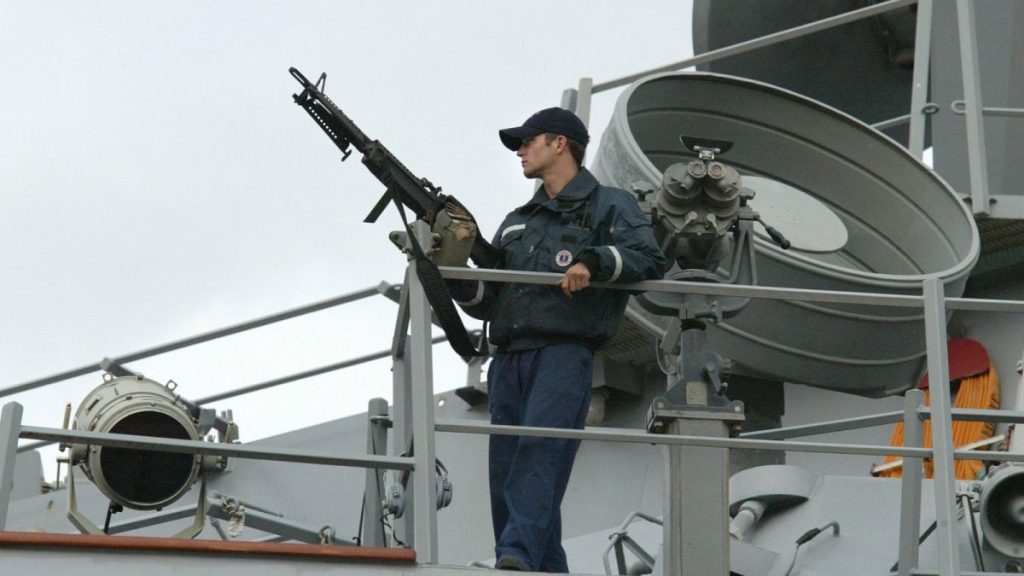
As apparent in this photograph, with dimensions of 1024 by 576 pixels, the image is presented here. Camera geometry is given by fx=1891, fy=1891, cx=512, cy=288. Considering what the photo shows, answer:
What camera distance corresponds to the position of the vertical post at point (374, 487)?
598 cm

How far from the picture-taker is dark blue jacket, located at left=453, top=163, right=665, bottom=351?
5527mm

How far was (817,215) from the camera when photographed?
25.7 ft

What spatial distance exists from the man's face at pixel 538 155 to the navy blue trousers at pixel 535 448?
2.14ft

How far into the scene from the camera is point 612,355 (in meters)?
8.31

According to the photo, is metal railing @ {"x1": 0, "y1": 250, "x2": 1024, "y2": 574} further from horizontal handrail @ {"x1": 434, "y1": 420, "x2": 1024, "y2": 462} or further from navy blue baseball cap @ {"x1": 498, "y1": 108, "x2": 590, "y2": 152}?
navy blue baseball cap @ {"x1": 498, "y1": 108, "x2": 590, "y2": 152}

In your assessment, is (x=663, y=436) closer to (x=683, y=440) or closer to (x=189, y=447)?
(x=683, y=440)

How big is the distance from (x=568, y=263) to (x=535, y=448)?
59 cm

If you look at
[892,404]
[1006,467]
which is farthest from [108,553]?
[892,404]

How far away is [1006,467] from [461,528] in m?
2.92

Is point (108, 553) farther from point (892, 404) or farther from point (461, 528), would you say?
point (892, 404)

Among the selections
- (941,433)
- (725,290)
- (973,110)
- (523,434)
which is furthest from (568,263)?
(973,110)

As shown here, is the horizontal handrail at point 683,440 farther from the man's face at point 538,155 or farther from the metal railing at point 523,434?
the man's face at point 538,155

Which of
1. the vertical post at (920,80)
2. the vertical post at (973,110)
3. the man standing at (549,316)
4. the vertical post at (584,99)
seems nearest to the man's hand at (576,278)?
the man standing at (549,316)

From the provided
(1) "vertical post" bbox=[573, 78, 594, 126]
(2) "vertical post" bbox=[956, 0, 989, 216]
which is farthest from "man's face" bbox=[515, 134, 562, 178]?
(1) "vertical post" bbox=[573, 78, 594, 126]
